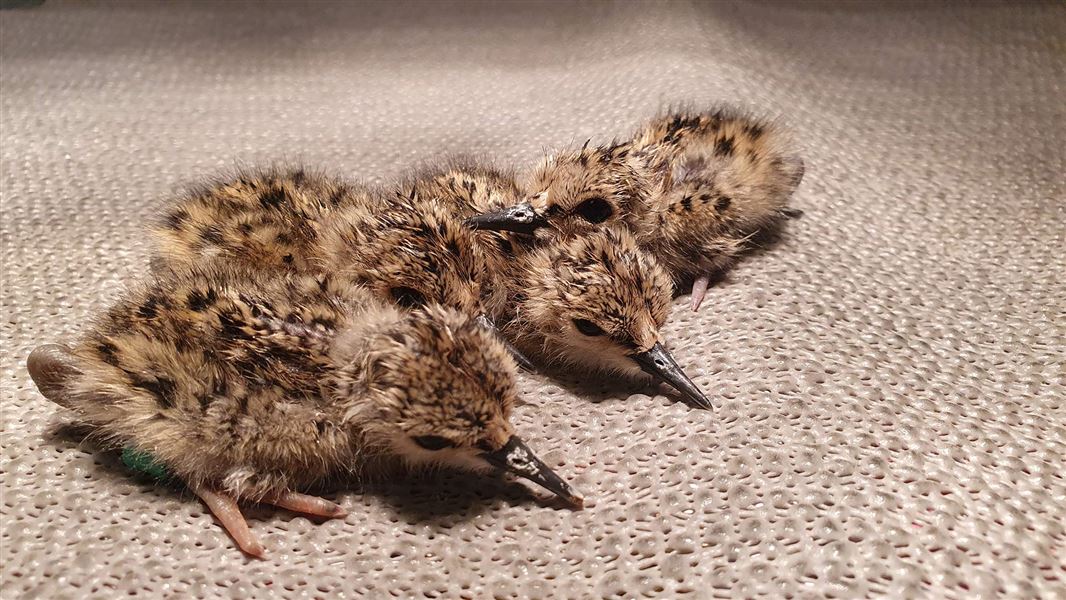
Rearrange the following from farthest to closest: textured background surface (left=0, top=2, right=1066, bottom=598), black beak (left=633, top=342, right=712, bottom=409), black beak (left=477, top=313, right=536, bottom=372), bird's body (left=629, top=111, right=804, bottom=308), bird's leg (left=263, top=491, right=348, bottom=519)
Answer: bird's body (left=629, top=111, right=804, bottom=308), black beak (left=477, top=313, right=536, bottom=372), black beak (left=633, top=342, right=712, bottom=409), bird's leg (left=263, top=491, right=348, bottom=519), textured background surface (left=0, top=2, right=1066, bottom=598)

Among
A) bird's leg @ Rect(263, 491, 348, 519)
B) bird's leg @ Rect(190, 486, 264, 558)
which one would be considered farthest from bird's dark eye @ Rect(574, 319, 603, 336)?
bird's leg @ Rect(190, 486, 264, 558)

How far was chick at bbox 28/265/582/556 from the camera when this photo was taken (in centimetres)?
105

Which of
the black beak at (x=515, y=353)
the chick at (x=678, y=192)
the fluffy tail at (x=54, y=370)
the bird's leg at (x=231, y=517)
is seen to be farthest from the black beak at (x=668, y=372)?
the fluffy tail at (x=54, y=370)

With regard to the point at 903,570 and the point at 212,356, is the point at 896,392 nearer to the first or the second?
the point at 903,570

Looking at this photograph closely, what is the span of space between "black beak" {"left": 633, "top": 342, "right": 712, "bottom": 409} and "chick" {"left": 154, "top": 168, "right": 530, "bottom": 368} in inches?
8.6

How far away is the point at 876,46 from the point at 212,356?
2.60 m

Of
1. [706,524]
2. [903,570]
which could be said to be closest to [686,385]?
[706,524]

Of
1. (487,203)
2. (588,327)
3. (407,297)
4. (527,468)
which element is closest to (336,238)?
(407,297)

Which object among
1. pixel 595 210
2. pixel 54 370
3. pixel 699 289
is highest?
pixel 595 210

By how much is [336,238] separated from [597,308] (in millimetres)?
494

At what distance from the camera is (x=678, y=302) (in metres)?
1.58

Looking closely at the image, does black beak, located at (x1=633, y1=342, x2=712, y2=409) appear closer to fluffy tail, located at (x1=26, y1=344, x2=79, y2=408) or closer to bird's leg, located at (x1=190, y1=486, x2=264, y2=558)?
bird's leg, located at (x1=190, y1=486, x2=264, y2=558)

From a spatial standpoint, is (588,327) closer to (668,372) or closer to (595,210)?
(668,372)

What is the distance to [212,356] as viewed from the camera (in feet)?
3.64
